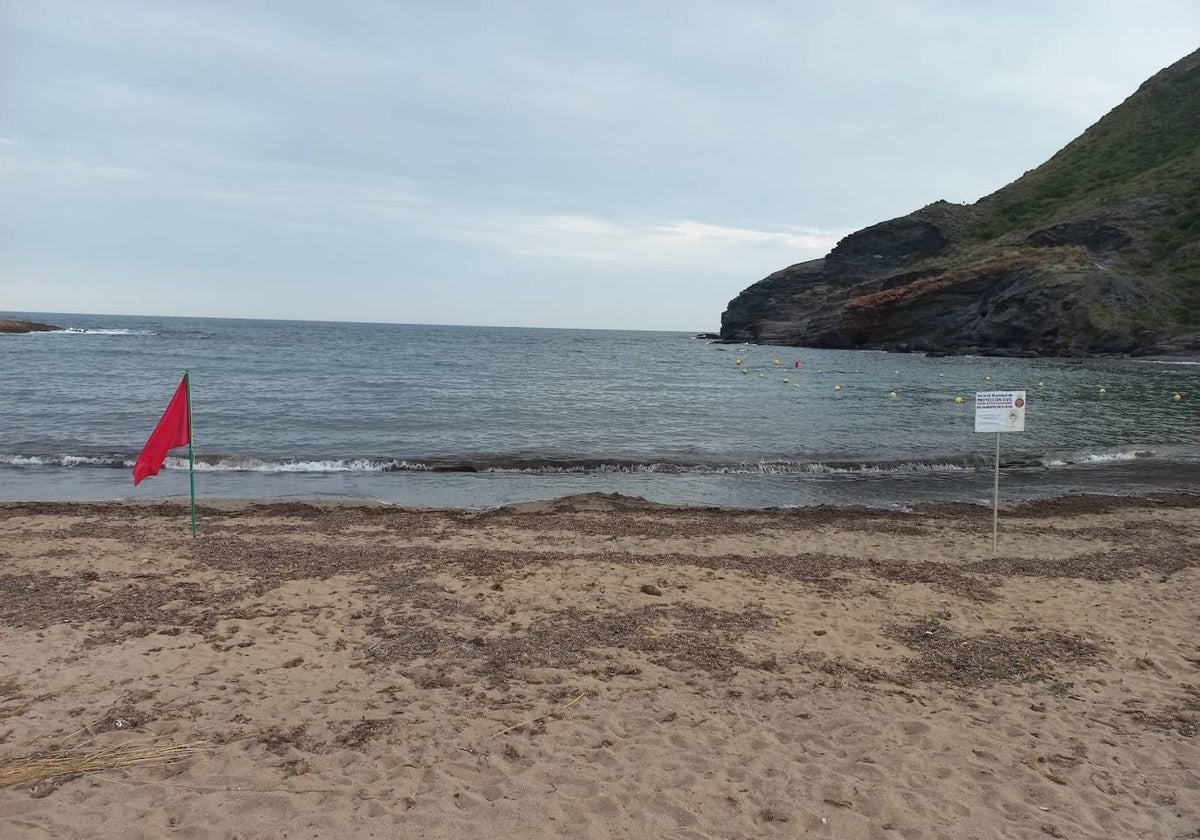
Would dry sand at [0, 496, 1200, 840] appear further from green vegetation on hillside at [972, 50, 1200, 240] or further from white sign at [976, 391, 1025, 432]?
green vegetation on hillside at [972, 50, 1200, 240]

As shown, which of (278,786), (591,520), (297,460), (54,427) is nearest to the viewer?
(278,786)

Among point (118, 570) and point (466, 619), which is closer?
point (466, 619)

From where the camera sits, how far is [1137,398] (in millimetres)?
31391

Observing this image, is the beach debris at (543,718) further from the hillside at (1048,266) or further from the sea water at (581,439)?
the hillside at (1048,266)

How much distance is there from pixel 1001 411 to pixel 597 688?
22.0 feet

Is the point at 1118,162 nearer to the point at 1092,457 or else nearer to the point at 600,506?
the point at 1092,457

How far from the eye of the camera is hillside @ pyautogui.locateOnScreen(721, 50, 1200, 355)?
5966 centimetres

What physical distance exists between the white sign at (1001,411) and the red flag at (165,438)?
9.57 metres

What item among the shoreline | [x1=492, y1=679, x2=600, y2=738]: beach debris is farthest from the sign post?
[x1=492, y1=679, x2=600, y2=738]: beach debris

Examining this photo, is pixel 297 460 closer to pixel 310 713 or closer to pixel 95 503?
pixel 95 503

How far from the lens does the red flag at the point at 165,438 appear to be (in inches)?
332

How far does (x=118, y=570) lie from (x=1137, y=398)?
3627 cm

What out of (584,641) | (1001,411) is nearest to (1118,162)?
(1001,411)

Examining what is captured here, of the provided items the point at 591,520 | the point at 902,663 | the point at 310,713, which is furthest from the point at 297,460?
the point at 902,663
